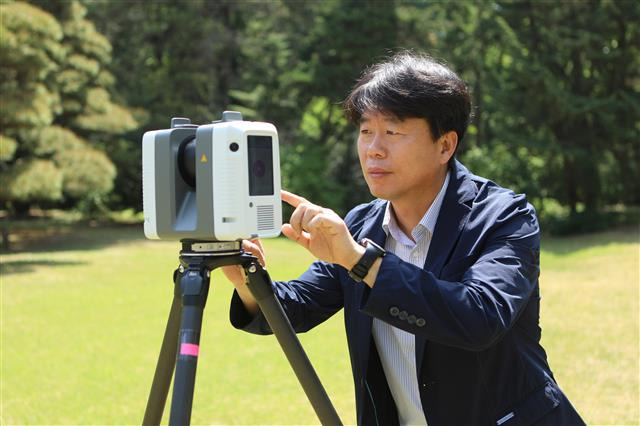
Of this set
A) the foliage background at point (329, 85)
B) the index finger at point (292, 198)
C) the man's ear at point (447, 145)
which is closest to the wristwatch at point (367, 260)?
the index finger at point (292, 198)

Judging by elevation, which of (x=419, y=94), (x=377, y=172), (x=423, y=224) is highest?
(x=419, y=94)

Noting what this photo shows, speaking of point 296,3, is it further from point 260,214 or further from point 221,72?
point 260,214

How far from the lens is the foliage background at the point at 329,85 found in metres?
16.5

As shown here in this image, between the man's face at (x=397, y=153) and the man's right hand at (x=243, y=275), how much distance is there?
14.4 inches

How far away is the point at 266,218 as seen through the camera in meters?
1.75

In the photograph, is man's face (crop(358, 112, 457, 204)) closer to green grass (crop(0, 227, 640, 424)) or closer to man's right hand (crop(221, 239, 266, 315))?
man's right hand (crop(221, 239, 266, 315))

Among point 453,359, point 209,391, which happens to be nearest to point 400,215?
point 453,359

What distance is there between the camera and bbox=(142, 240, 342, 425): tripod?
164cm

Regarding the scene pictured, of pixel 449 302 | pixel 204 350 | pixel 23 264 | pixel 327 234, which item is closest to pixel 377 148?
pixel 327 234

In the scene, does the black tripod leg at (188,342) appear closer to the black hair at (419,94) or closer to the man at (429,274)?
the man at (429,274)

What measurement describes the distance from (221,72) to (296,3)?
351cm

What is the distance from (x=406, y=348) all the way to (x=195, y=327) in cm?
64

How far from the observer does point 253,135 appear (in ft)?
5.61

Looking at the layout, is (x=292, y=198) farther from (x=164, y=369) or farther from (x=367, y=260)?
(x=164, y=369)
